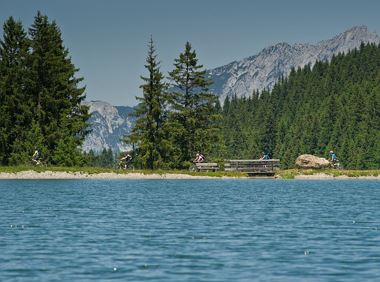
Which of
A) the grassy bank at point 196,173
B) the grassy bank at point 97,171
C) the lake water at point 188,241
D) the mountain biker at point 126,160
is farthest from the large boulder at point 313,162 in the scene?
the lake water at point 188,241

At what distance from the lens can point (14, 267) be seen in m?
18.1

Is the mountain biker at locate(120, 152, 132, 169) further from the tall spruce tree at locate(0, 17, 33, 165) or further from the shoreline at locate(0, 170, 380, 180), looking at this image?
the tall spruce tree at locate(0, 17, 33, 165)

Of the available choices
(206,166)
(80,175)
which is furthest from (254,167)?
(80,175)

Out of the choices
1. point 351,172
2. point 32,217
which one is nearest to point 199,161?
point 351,172

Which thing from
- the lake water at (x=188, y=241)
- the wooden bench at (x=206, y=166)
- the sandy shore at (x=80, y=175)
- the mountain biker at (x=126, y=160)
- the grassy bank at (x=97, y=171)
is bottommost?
the lake water at (x=188, y=241)

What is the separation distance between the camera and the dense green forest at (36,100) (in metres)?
79.2

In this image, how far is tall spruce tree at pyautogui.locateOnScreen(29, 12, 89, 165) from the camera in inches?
3134

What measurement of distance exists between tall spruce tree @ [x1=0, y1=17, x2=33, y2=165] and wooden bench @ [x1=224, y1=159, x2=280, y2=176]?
84.2 ft

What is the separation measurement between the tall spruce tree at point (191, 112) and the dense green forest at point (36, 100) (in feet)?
42.4

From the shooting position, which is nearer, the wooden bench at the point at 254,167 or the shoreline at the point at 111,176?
the shoreline at the point at 111,176

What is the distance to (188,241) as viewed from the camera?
23312mm

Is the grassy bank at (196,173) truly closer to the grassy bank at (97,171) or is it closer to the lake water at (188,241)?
the grassy bank at (97,171)

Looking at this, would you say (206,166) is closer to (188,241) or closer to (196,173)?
(196,173)

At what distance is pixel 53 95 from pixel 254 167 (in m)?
26.4
